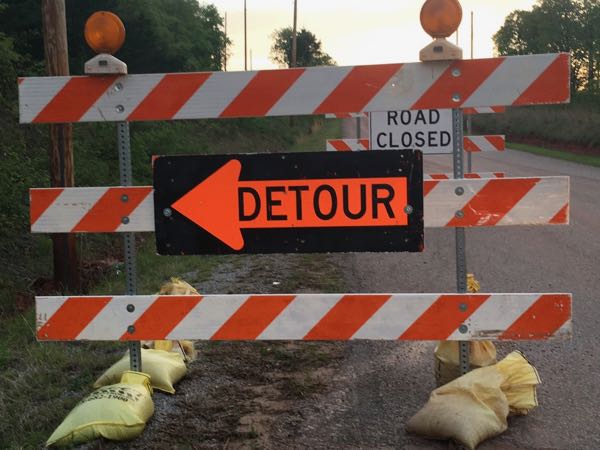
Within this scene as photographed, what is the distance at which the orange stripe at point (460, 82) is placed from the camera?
3.45 meters

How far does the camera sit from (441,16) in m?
3.42

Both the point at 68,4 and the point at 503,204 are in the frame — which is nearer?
the point at 503,204

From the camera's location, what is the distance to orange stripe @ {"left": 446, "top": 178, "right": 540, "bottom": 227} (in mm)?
3398

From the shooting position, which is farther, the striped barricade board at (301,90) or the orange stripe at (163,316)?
the orange stripe at (163,316)

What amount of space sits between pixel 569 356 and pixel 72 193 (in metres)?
3.36

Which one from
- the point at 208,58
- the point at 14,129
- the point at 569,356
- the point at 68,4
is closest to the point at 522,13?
the point at 208,58

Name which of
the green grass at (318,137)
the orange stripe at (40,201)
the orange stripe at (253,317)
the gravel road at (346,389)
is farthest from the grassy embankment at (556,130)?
the orange stripe at (40,201)

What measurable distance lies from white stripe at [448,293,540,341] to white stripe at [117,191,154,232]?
162 centimetres

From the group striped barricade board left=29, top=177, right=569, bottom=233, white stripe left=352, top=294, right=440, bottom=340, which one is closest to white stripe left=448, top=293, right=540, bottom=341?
white stripe left=352, top=294, right=440, bottom=340

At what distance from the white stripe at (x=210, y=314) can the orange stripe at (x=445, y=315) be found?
2.83ft

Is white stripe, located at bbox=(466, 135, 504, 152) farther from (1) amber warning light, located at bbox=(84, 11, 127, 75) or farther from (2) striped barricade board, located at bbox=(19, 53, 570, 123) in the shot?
(1) amber warning light, located at bbox=(84, 11, 127, 75)

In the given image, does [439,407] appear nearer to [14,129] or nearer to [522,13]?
[14,129]

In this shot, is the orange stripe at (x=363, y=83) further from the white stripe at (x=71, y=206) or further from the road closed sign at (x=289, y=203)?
the white stripe at (x=71, y=206)

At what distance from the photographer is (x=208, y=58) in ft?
121
